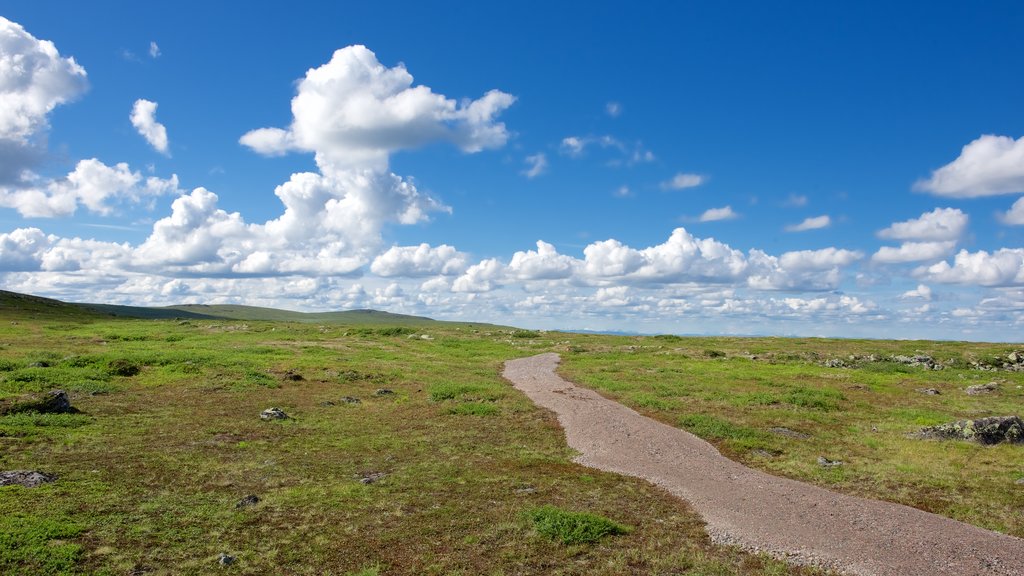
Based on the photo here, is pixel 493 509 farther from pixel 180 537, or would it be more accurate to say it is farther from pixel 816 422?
pixel 816 422

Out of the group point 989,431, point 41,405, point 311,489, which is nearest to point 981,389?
point 989,431

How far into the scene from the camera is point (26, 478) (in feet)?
59.3

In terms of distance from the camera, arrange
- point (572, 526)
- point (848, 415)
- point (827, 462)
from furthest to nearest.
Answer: point (848, 415), point (827, 462), point (572, 526)

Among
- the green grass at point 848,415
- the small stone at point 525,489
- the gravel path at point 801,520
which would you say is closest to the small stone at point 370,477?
the small stone at point 525,489

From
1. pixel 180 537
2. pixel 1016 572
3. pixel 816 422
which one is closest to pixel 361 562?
pixel 180 537

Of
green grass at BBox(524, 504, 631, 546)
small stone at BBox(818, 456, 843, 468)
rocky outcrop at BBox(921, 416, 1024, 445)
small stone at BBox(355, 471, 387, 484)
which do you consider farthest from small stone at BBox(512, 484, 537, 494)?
rocky outcrop at BBox(921, 416, 1024, 445)

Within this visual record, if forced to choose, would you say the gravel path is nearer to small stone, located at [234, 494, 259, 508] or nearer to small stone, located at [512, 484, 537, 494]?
small stone, located at [512, 484, 537, 494]

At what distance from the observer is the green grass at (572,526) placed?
51.2 feet

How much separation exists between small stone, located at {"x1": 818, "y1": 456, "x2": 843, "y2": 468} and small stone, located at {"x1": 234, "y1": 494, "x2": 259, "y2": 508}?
22.9 m

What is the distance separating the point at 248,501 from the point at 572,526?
34.0ft

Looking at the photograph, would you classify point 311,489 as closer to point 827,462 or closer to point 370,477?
point 370,477

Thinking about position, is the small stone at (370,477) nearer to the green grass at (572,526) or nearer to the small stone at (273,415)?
the green grass at (572,526)

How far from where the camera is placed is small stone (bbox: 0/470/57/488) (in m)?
17.6

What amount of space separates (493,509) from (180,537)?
351 inches
